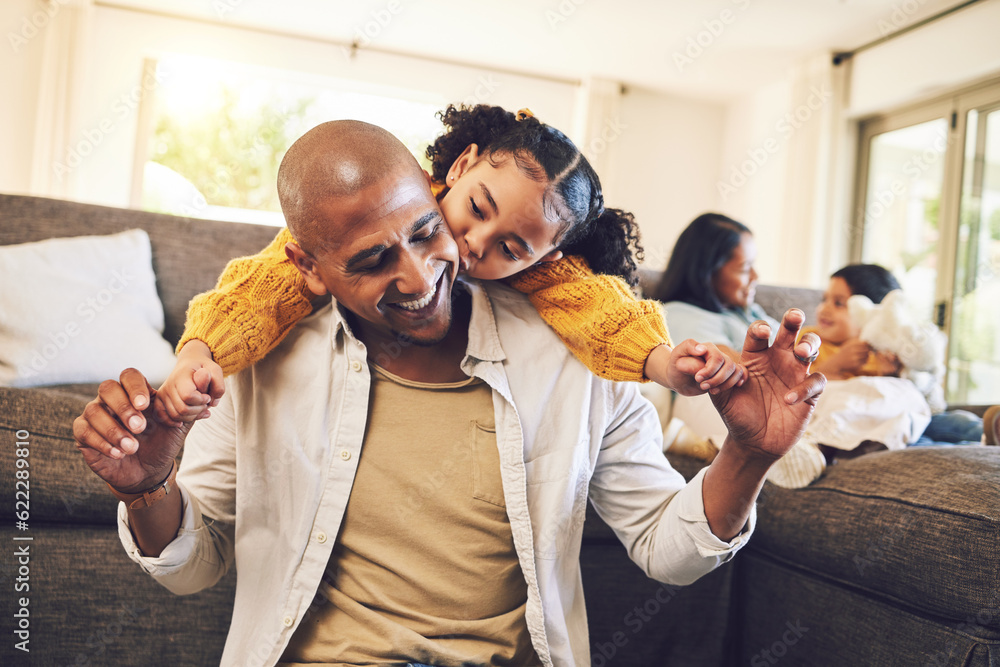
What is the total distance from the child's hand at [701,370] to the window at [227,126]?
670 centimetres

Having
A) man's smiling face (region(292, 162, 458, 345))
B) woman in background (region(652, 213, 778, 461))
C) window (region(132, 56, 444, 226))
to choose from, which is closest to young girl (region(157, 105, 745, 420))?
man's smiling face (region(292, 162, 458, 345))

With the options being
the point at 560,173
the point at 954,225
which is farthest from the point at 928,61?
the point at 560,173

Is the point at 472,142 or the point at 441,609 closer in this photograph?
the point at 441,609

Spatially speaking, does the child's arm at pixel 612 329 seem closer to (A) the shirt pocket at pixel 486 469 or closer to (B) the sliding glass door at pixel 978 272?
(A) the shirt pocket at pixel 486 469

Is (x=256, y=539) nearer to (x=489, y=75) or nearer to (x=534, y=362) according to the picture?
(x=534, y=362)

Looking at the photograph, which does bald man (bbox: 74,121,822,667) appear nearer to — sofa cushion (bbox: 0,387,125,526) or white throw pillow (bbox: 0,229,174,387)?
sofa cushion (bbox: 0,387,125,526)

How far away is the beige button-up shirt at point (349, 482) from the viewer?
3.57ft

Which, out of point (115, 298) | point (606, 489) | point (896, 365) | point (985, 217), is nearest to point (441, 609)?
point (606, 489)

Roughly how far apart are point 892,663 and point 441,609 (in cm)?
85

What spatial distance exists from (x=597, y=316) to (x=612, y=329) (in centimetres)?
4

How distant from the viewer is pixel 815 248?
6.75m

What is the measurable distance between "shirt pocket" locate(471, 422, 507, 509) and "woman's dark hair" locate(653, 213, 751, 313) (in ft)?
5.62

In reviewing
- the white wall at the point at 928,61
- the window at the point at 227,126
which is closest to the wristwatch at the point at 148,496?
the white wall at the point at 928,61

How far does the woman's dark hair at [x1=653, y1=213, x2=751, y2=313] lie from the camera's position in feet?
8.89
